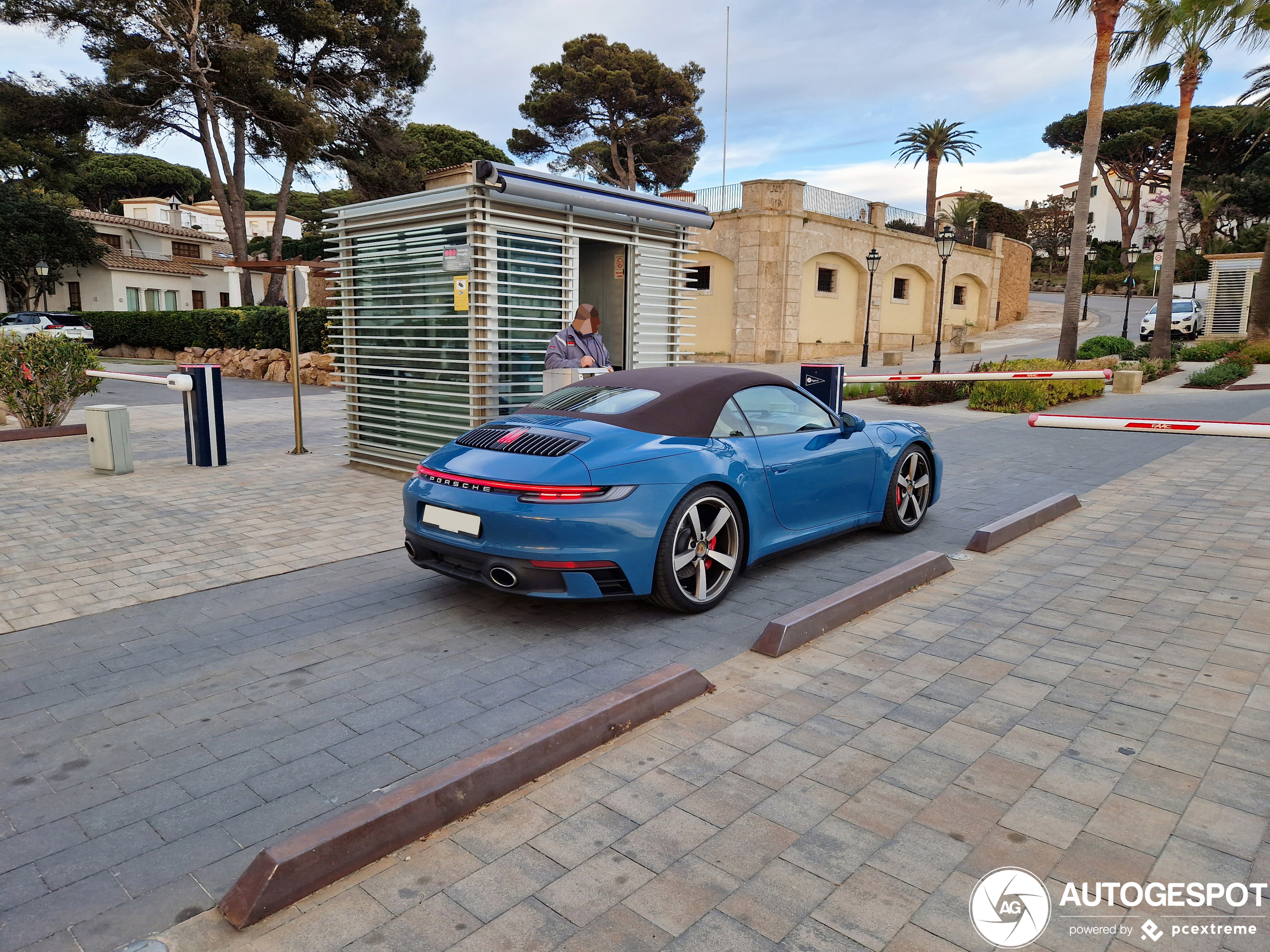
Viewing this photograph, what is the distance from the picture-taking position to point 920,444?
6.65m

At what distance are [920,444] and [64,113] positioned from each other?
31619 millimetres

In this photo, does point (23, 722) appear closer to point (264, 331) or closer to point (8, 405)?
point (8, 405)

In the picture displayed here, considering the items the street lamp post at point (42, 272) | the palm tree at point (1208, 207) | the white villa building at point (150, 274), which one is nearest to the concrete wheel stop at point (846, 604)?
the white villa building at point (150, 274)

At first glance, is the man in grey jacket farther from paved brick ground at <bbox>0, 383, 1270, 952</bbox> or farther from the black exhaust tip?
the black exhaust tip

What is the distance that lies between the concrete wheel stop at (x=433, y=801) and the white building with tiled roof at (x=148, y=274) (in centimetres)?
4065

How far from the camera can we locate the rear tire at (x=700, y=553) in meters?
4.61

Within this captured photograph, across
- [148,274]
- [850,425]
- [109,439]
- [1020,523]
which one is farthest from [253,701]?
[148,274]

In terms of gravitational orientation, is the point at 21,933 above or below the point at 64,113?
below

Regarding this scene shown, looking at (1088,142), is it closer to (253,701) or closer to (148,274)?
(253,701)

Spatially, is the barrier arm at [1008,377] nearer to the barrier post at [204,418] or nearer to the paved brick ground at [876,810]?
the paved brick ground at [876,810]

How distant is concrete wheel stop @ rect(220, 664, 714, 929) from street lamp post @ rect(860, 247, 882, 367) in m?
A: 26.6

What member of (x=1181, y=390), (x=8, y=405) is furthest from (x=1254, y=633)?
(x=1181, y=390)

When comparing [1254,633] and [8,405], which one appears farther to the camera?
[8,405]

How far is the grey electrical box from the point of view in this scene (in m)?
8.86
